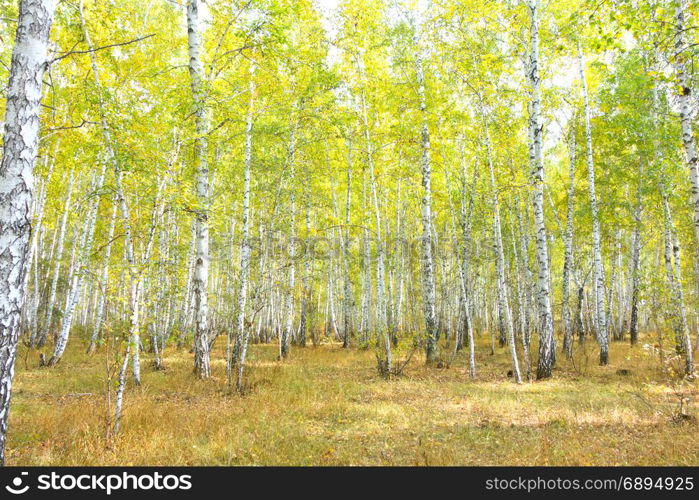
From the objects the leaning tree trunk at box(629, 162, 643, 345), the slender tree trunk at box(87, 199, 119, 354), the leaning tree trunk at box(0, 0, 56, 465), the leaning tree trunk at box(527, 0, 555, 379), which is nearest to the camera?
the leaning tree trunk at box(0, 0, 56, 465)

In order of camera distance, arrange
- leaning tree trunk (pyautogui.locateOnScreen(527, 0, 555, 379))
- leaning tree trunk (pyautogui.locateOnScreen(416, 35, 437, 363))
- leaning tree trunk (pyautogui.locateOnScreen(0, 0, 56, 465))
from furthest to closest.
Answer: leaning tree trunk (pyautogui.locateOnScreen(416, 35, 437, 363)) → leaning tree trunk (pyautogui.locateOnScreen(527, 0, 555, 379)) → leaning tree trunk (pyautogui.locateOnScreen(0, 0, 56, 465))

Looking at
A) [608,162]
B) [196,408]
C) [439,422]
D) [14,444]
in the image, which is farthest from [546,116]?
[14,444]

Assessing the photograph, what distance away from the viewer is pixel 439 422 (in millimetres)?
6699

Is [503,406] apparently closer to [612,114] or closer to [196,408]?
[196,408]

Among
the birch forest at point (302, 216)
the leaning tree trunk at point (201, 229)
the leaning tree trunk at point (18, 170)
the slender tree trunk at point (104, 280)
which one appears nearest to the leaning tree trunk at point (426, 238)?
the birch forest at point (302, 216)

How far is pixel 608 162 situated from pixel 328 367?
1501cm

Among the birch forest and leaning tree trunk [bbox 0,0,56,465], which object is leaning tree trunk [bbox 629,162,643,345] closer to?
the birch forest

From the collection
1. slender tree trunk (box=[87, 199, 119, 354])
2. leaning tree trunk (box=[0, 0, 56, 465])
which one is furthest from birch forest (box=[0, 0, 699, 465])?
slender tree trunk (box=[87, 199, 119, 354])

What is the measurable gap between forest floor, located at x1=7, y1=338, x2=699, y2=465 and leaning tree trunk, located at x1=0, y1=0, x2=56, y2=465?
2.31 metres
